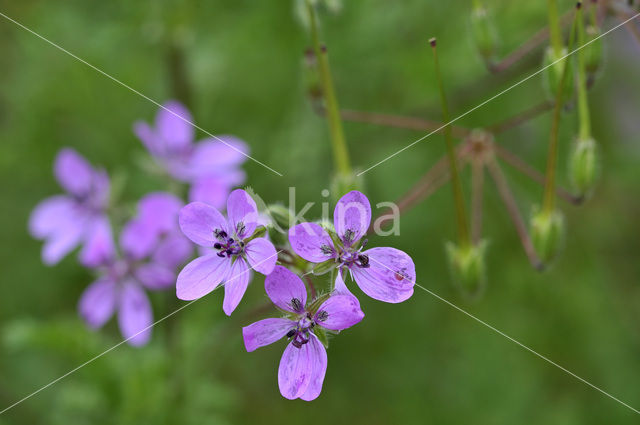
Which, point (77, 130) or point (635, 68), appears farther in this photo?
point (635, 68)

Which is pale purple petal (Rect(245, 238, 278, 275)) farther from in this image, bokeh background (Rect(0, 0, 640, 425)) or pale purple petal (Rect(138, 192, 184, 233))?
bokeh background (Rect(0, 0, 640, 425))

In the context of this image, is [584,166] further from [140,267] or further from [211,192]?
[140,267]

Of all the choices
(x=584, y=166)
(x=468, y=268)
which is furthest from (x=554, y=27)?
(x=468, y=268)

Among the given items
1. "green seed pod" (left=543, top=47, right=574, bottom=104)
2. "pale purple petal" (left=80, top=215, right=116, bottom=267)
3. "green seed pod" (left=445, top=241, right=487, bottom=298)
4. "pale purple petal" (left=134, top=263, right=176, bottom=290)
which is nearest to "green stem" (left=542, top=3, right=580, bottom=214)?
"green seed pod" (left=543, top=47, right=574, bottom=104)

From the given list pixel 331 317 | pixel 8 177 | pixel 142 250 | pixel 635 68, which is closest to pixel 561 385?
pixel 635 68

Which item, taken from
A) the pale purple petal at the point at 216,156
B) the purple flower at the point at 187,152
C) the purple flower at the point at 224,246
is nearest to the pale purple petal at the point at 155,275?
the purple flower at the point at 187,152

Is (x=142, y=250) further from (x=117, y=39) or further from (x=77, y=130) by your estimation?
(x=77, y=130)
